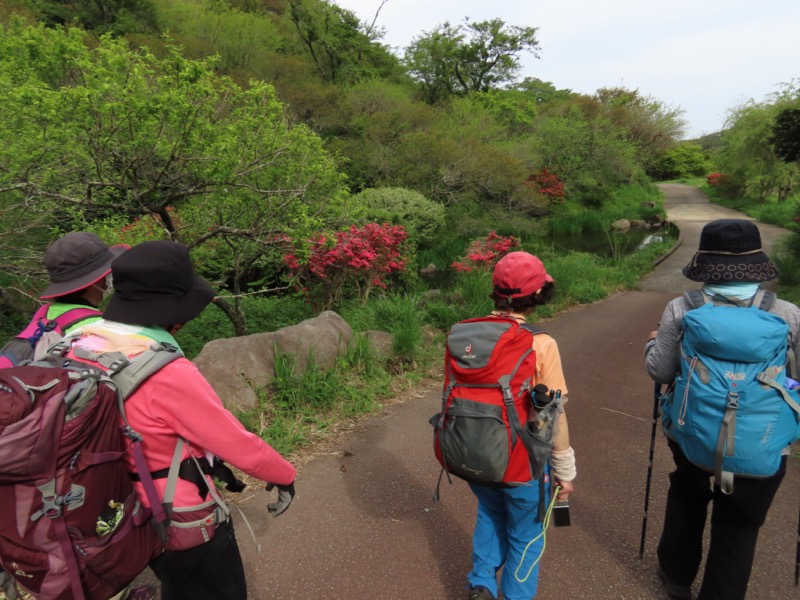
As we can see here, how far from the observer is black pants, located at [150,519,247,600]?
1.45m

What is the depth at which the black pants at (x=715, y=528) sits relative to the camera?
1695 mm

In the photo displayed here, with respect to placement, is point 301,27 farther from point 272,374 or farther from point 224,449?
point 224,449

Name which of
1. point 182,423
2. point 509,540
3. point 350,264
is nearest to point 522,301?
point 509,540

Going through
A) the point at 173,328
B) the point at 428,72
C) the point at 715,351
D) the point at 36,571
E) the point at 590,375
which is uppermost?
the point at 428,72

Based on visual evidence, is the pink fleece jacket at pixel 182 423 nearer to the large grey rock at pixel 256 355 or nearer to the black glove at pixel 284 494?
the black glove at pixel 284 494

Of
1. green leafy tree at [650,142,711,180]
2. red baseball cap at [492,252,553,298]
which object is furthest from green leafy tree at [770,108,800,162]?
green leafy tree at [650,142,711,180]

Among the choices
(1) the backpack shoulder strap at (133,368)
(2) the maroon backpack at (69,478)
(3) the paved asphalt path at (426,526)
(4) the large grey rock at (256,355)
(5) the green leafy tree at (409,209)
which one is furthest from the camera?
(5) the green leafy tree at (409,209)

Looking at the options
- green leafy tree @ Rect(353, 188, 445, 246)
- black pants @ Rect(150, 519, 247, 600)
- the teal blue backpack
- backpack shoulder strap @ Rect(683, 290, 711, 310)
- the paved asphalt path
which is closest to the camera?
black pants @ Rect(150, 519, 247, 600)

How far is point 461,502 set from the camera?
9.45 ft

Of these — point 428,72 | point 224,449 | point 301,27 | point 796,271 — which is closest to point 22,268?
point 224,449

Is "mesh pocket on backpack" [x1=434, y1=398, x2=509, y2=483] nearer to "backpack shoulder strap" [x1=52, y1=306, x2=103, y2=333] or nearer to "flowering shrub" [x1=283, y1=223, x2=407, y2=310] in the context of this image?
"backpack shoulder strap" [x1=52, y1=306, x2=103, y2=333]

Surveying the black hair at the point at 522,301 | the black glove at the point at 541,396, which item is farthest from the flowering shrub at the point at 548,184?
the black glove at the point at 541,396

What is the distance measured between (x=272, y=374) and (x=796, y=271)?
9829 millimetres

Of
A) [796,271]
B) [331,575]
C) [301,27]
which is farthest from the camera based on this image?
[301,27]
